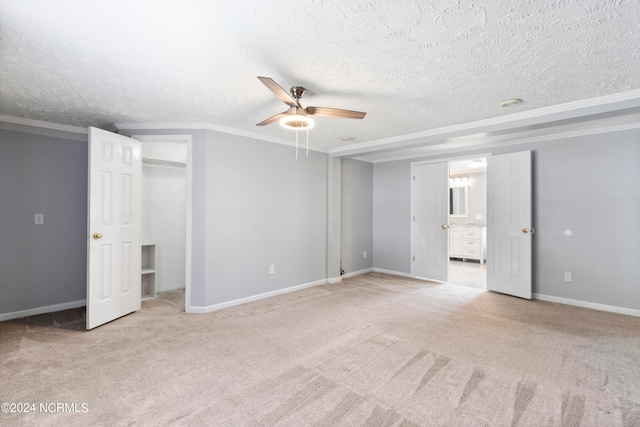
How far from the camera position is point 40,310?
12.2 ft

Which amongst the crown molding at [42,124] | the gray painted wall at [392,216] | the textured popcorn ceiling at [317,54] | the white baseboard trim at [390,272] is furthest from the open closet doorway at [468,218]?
the crown molding at [42,124]

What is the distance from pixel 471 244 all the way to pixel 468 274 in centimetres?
146

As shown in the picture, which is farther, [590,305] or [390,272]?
[390,272]

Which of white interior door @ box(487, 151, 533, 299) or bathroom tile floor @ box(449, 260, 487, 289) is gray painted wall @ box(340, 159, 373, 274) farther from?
white interior door @ box(487, 151, 533, 299)

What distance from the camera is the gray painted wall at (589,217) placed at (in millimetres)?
3750

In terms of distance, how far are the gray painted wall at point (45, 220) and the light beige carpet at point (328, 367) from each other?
376 mm

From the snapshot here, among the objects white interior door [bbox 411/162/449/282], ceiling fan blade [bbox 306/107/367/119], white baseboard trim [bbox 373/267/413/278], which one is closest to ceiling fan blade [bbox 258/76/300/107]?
ceiling fan blade [bbox 306/107/367/119]

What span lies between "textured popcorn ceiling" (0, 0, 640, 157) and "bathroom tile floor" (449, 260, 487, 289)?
10.4ft

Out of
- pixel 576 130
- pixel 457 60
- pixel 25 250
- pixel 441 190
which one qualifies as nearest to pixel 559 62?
pixel 457 60

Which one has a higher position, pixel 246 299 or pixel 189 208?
pixel 189 208

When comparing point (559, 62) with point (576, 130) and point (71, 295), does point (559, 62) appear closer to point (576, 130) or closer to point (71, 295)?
point (576, 130)

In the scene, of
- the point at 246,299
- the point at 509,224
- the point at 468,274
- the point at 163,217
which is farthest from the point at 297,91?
the point at 468,274

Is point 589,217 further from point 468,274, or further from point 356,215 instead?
point 356,215

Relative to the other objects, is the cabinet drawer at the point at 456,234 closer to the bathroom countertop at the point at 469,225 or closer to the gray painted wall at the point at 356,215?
the bathroom countertop at the point at 469,225
